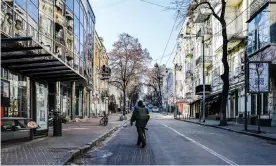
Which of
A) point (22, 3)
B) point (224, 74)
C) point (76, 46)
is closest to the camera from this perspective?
point (22, 3)

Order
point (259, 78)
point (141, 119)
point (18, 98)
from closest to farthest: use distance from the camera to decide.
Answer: point (141, 119)
point (18, 98)
point (259, 78)

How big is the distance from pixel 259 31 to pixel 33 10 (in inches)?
666

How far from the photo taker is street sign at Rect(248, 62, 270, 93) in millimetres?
24844

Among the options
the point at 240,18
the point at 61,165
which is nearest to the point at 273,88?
the point at 240,18

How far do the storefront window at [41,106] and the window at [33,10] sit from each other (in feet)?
17.6

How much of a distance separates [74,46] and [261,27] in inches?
622

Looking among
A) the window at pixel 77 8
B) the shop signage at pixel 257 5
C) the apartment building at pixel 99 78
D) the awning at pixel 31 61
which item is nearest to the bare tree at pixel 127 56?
the apartment building at pixel 99 78

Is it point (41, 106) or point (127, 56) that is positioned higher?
point (127, 56)

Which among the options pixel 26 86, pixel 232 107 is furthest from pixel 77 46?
pixel 26 86

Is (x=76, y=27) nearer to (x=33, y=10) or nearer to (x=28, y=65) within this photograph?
(x=33, y=10)

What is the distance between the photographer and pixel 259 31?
→ 3144 centimetres

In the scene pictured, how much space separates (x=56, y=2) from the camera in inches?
1228

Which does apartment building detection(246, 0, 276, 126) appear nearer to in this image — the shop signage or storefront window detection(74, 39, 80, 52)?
the shop signage

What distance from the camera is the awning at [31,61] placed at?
44.0ft
